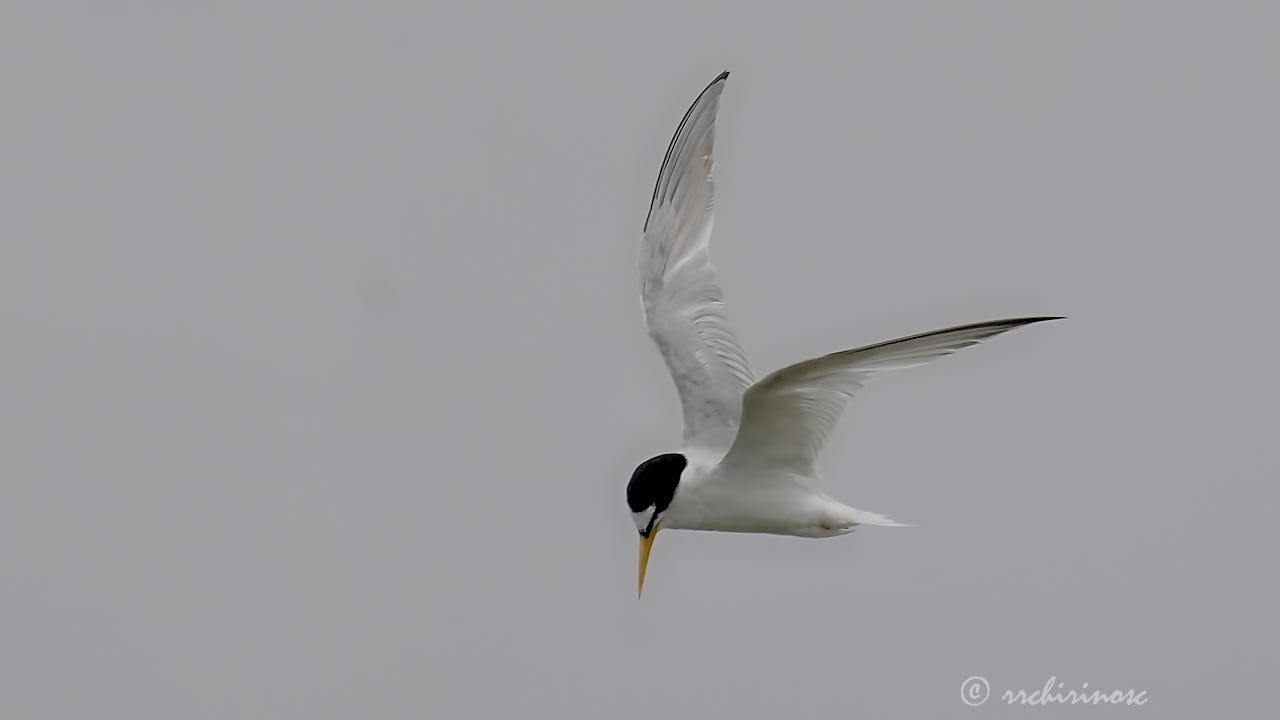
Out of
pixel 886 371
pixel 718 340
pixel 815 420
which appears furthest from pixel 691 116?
pixel 886 371

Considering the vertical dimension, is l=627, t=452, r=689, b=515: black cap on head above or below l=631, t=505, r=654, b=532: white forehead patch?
above

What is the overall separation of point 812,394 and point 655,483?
3.19 feet

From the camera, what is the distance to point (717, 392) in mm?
10156

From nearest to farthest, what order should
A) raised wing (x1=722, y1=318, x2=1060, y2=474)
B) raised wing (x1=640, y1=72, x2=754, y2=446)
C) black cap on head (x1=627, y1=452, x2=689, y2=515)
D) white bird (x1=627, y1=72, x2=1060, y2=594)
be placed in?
raised wing (x1=722, y1=318, x2=1060, y2=474), white bird (x1=627, y1=72, x2=1060, y2=594), black cap on head (x1=627, y1=452, x2=689, y2=515), raised wing (x1=640, y1=72, x2=754, y2=446)

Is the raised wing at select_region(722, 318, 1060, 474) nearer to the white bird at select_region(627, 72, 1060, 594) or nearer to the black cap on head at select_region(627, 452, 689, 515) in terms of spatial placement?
the white bird at select_region(627, 72, 1060, 594)

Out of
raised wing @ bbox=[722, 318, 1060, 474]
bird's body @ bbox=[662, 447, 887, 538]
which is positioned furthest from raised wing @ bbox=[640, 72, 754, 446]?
raised wing @ bbox=[722, 318, 1060, 474]

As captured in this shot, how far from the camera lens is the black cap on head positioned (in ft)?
29.8

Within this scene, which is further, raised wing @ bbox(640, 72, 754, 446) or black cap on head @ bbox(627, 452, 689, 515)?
raised wing @ bbox(640, 72, 754, 446)

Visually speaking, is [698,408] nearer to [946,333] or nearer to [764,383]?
[764,383]

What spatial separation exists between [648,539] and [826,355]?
222 cm

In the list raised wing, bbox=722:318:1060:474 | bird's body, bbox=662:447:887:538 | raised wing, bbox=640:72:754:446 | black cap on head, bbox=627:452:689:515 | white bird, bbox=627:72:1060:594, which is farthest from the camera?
raised wing, bbox=640:72:754:446

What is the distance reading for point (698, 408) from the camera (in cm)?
1010

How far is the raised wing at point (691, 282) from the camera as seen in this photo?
1018 centimetres

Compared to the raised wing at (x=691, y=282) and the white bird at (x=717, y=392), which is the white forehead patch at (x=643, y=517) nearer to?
the white bird at (x=717, y=392)
